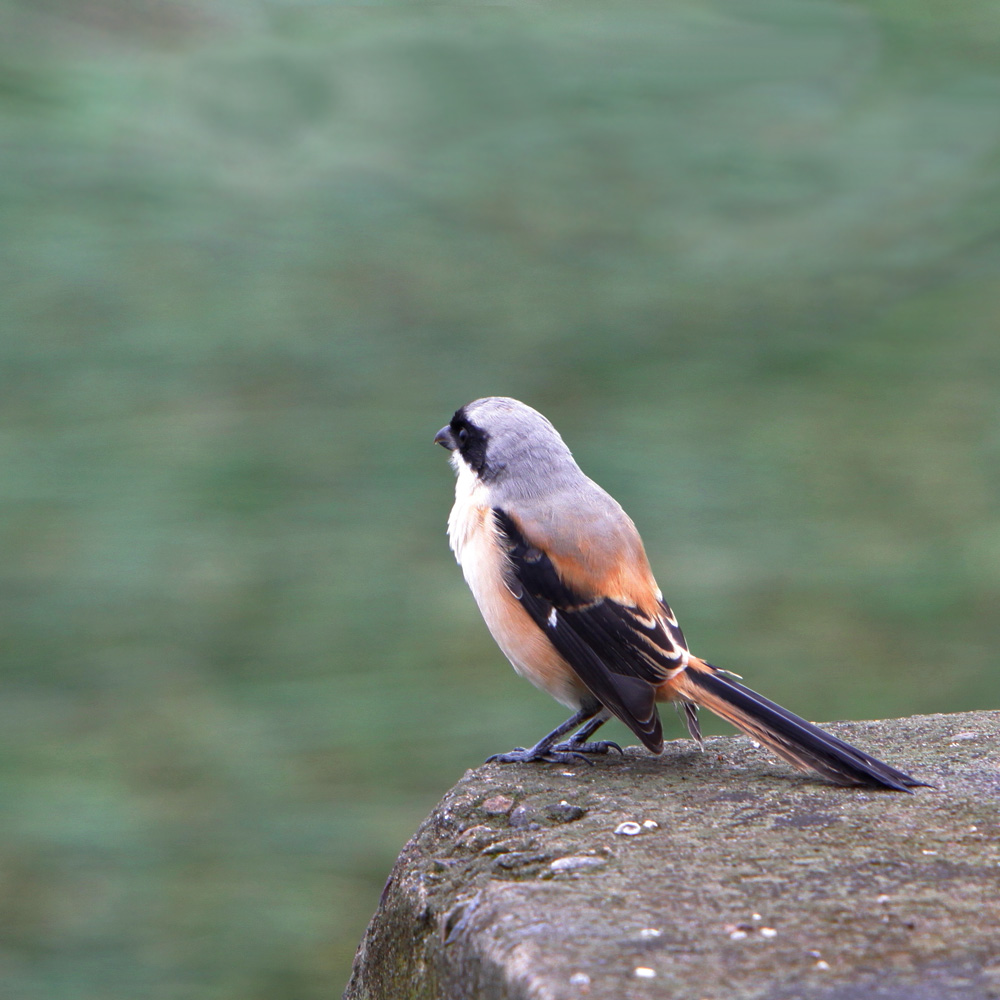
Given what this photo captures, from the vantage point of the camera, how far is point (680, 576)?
6.60m

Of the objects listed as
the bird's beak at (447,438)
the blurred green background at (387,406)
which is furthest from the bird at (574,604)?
the blurred green background at (387,406)

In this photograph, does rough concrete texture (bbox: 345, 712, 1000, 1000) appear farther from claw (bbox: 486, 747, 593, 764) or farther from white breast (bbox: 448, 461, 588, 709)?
white breast (bbox: 448, 461, 588, 709)

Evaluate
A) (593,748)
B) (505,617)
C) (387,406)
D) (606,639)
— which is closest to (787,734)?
(606,639)

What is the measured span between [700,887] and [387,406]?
5394 millimetres

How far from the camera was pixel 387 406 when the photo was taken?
7562 mm

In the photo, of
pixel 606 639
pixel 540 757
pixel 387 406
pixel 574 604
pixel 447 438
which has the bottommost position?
pixel 540 757

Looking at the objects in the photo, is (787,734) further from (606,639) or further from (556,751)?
(556,751)

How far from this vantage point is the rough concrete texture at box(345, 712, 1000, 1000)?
6.79 feet

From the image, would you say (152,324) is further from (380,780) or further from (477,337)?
(380,780)

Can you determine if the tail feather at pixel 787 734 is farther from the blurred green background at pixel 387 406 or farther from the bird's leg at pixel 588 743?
the blurred green background at pixel 387 406

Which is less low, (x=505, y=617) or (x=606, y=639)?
(x=505, y=617)

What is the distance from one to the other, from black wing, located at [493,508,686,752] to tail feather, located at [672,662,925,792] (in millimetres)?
85

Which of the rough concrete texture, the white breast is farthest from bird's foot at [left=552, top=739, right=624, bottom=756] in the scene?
the rough concrete texture

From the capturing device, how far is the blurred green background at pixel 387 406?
546 cm
